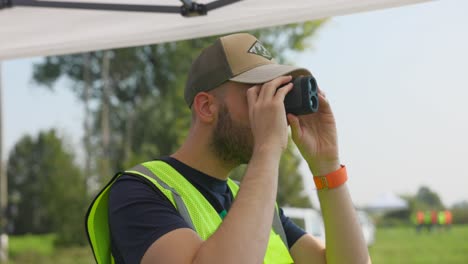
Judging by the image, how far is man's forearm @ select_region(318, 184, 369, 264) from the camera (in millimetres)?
1661

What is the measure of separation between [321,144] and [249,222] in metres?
0.45

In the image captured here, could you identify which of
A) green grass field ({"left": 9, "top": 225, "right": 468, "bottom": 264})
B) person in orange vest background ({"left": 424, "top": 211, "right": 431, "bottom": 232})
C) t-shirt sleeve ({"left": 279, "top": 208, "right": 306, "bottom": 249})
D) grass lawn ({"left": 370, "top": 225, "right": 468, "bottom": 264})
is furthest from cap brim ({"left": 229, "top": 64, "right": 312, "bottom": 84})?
person in orange vest background ({"left": 424, "top": 211, "right": 431, "bottom": 232})

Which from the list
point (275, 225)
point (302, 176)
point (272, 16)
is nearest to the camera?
point (275, 225)

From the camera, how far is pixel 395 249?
79.1ft

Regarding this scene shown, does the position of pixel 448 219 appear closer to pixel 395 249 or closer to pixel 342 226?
pixel 395 249

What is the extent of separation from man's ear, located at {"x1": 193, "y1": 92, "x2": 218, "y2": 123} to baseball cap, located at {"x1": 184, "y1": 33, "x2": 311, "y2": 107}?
0.02m

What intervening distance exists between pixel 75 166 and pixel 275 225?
54.3 ft

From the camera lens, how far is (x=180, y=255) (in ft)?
4.25

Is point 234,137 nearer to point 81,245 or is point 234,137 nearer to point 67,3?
point 67,3

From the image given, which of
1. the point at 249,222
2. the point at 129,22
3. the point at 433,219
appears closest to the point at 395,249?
the point at 433,219

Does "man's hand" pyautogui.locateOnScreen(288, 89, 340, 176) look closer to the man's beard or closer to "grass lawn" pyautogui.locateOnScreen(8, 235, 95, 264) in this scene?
the man's beard

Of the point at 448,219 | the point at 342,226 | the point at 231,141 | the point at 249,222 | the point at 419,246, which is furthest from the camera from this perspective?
the point at 448,219

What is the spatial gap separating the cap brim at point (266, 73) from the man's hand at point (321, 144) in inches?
7.5

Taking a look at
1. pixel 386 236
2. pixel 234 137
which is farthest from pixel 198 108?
pixel 386 236
